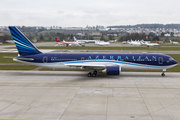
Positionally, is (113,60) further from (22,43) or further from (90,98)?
(22,43)

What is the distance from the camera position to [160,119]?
14039mm

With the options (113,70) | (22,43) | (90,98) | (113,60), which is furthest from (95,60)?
(22,43)

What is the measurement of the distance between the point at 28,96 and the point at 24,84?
210 inches

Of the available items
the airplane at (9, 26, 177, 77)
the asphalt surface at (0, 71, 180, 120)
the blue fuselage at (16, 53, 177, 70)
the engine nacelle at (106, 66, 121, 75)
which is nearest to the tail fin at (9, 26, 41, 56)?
the airplane at (9, 26, 177, 77)

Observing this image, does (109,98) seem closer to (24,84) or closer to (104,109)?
(104,109)

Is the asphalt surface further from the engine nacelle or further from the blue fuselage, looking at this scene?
the blue fuselage

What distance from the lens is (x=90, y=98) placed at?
1877 cm

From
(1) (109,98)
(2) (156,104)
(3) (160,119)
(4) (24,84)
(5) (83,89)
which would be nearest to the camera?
(3) (160,119)

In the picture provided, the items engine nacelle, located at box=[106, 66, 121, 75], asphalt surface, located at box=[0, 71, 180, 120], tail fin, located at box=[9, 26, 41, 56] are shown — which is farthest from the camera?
tail fin, located at box=[9, 26, 41, 56]

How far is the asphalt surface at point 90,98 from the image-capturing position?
49.0ft

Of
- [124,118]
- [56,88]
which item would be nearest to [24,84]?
[56,88]

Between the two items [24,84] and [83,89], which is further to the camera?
[24,84]

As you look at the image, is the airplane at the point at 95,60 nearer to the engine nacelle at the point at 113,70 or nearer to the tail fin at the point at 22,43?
the tail fin at the point at 22,43

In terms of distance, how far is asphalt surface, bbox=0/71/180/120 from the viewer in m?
14.9
